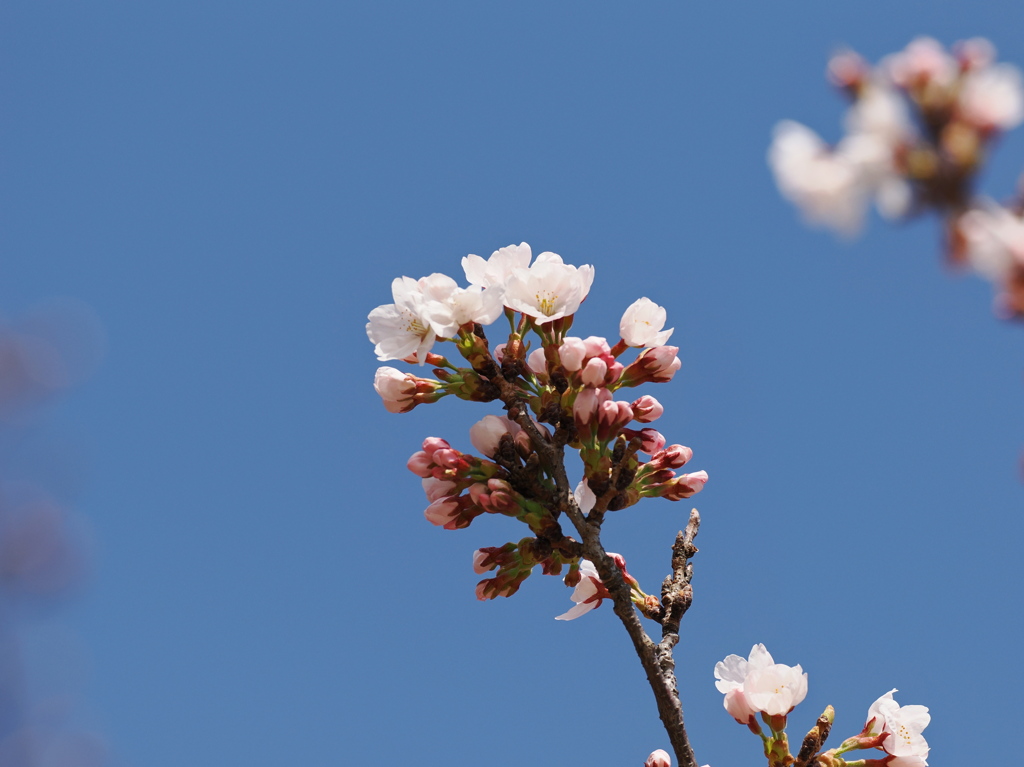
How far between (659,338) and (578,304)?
1.06 ft

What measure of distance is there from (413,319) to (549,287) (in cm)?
45

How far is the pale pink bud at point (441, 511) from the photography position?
289cm

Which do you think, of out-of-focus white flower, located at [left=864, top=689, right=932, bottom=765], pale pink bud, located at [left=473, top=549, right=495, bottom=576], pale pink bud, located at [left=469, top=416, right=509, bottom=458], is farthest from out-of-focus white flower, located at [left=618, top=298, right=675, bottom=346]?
out-of-focus white flower, located at [left=864, top=689, right=932, bottom=765]

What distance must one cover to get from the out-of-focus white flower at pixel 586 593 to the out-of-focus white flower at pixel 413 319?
2.83 ft

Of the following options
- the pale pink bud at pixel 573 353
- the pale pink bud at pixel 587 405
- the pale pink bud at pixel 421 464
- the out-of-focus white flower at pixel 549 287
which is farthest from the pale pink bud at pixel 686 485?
the pale pink bud at pixel 421 464

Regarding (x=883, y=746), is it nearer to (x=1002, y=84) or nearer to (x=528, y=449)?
(x=528, y=449)

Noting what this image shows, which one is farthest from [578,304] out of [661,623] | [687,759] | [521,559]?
[687,759]

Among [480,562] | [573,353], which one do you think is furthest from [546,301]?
[480,562]

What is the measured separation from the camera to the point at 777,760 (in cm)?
279

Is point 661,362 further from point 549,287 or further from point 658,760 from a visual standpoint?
point 658,760

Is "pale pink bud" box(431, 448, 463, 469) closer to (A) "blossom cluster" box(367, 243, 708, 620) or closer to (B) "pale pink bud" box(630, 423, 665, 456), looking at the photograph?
(A) "blossom cluster" box(367, 243, 708, 620)

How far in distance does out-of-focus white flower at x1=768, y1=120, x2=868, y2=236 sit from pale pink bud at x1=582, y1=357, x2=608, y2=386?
1.40 metres

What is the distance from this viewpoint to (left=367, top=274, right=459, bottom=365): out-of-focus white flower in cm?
279

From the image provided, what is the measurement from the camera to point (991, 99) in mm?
1276
